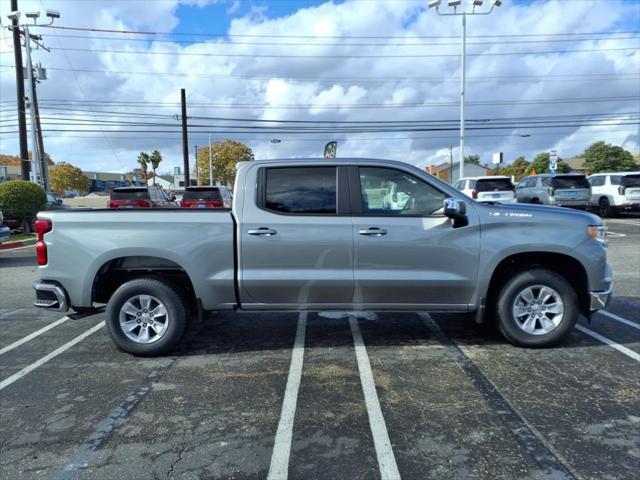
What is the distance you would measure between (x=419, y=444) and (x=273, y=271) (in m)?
2.17

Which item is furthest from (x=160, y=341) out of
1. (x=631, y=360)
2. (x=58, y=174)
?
(x=58, y=174)

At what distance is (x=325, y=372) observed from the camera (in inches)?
175

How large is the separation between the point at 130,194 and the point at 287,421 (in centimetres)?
1619

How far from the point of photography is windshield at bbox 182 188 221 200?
1766 cm

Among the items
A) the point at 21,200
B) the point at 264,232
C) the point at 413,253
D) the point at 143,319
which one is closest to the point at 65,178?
the point at 21,200

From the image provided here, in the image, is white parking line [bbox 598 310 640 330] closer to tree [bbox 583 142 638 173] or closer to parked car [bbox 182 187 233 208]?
parked car [bbox 182 187 233 208]

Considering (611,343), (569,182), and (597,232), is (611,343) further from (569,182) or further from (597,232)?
(569,182)

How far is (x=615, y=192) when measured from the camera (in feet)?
65.9

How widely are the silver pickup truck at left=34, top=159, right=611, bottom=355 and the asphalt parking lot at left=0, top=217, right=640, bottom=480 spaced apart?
Answer: 1.60 feet

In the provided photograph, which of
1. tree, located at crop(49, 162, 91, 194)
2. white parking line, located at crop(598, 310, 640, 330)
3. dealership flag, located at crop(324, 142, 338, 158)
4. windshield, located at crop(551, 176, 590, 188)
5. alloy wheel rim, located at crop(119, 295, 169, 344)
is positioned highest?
tree, located at crop(49, 162, 91, 194)

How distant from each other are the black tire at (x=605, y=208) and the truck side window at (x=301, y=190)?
64.2 feet

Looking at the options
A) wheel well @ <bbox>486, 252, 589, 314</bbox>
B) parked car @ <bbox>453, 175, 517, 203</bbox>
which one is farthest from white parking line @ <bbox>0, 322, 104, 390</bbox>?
parked car @ <bbox>453, 175, 517, 203</bbox>

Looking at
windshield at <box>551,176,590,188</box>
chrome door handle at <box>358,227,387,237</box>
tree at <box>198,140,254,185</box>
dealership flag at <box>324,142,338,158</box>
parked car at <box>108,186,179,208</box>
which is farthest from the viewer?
tree at <box>198,140,254,185</box>

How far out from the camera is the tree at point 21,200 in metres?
16.5
